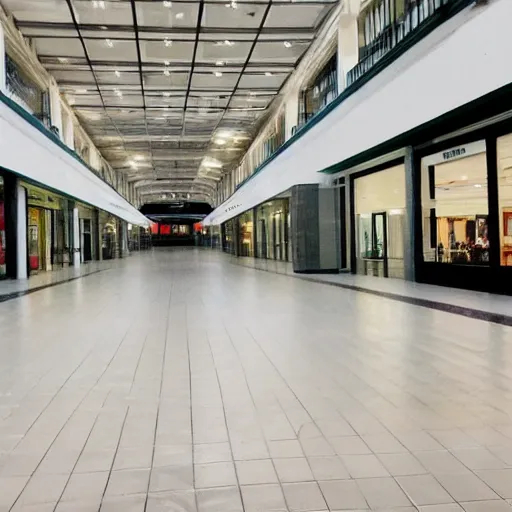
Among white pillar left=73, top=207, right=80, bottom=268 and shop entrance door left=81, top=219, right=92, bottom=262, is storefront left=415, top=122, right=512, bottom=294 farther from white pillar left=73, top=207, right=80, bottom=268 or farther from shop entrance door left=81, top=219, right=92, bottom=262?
shop entrance door left=81, top=219, right=92, bottom=262

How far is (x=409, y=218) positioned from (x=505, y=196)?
8.82ft

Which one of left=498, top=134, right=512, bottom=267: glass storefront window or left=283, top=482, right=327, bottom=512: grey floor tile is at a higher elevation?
left=498, top=134, right=512, bottom=267: glass storefront window

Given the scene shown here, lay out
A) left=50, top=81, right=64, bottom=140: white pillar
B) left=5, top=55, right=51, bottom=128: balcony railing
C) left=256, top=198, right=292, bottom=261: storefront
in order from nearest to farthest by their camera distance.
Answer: left=5, top=55, right=51, bottom=128: balcony railing < left=50, top=81, right=64, bottom=140: white pillar < left=256, top=198, right=292, bottom=261: storefront

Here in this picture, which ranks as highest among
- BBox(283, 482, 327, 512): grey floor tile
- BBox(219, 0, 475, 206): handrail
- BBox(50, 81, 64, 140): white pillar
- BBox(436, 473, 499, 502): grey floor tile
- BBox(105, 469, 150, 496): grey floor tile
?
BBox(50, 81, 64, 140): white pillar

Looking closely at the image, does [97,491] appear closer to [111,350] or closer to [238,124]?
[111,350]

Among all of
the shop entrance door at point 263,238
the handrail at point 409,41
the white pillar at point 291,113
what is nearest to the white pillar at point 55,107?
the white pillar at point 291,113

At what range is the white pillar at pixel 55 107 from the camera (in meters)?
16.4

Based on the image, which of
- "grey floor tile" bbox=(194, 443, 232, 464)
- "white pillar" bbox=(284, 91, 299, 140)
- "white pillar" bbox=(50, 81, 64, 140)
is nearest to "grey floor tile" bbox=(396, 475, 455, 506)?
"grey floor tile" bbox=(194, 443, 232, 464)

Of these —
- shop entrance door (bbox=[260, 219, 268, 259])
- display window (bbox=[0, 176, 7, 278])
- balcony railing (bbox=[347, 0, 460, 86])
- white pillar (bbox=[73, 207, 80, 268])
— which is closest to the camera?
balcony railing (bbox=[347, 0, 460, 86])

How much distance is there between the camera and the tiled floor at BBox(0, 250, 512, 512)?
7.16 ft

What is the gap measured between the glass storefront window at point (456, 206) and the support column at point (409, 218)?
26cm

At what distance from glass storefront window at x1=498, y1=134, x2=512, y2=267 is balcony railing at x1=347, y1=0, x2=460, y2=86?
2.29m

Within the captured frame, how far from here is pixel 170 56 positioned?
13.9 m

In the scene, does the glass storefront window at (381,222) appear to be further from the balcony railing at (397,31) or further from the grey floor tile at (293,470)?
the grey floor tile at (293,470)
